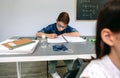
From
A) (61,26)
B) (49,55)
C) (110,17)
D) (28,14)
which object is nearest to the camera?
(110,17)

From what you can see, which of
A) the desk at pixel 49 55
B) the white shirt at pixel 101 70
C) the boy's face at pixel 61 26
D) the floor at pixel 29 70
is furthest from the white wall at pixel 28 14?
the white shirt at pixel 101 70

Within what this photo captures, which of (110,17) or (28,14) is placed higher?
(110,17)

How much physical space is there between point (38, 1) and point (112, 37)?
326 cm

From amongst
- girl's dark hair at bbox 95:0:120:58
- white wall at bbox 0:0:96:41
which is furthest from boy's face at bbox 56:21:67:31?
girl's dark hair at bbox 95:0:120:58

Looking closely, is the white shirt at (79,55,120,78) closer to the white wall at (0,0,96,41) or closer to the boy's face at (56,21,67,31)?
the boy's face at (56,21,67,31)

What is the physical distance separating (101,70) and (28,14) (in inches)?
129

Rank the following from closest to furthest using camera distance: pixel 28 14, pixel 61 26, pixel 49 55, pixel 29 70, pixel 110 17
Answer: pixel 110 17, pixel 49 55, pixel 61 26, pixel 29 70, pixel 28 14

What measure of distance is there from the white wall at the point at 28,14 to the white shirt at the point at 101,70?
3147 millimetres

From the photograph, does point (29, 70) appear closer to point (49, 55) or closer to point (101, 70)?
point (49, 55)

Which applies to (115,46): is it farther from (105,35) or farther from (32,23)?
(32,23)

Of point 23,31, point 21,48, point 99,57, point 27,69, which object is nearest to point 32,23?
point 23,31

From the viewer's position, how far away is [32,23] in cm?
391

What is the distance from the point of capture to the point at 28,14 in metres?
3.87

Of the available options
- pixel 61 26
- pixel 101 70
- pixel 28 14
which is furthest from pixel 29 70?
pixel 101 70
